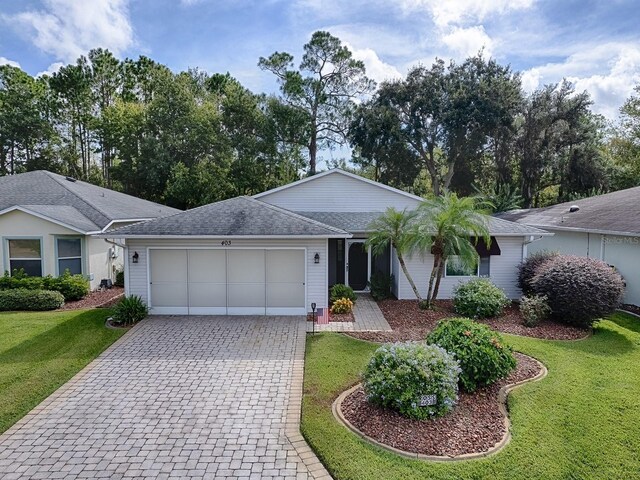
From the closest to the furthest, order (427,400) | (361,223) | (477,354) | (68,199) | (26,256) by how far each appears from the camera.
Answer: (427,400), (477,354), (26,256), (361,223), (68,199)

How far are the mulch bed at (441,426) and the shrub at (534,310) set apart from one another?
5447 millimetres

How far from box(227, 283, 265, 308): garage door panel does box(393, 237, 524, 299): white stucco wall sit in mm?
5683

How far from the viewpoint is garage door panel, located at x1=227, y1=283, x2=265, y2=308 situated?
1319 centimetres

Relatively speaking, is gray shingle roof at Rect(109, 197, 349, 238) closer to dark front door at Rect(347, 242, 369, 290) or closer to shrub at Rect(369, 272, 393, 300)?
dark front door at Rect(347, 242, 369, 290)

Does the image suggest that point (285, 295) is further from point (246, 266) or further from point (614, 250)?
point (614, 250)

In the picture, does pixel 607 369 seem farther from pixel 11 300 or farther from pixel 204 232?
pixel 11 300

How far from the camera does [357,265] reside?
16.5 meters

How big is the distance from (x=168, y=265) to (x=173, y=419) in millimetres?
7396

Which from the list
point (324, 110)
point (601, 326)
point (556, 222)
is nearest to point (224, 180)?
point (324, 110)

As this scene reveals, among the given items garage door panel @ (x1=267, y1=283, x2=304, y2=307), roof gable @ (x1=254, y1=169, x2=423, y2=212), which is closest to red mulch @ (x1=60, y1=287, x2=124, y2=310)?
garage door panel @ (x1=267, y1=283, x2=304, y2=307)

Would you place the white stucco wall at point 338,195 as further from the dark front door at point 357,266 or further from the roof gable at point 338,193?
the dark front door at point 357,266

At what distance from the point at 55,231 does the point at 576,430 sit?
18.0 m

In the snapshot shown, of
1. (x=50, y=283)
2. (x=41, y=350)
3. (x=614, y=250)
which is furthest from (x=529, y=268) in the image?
(x=50, y=283)

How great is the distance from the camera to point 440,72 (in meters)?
34.2
